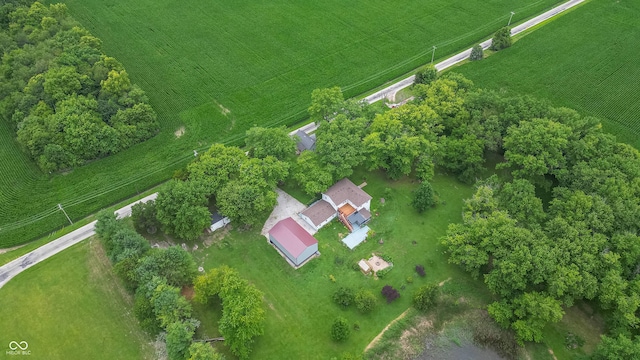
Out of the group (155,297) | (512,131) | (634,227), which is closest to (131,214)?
(155,297)

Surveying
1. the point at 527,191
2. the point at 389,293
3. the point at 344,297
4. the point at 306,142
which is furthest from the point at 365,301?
the point at 306,142

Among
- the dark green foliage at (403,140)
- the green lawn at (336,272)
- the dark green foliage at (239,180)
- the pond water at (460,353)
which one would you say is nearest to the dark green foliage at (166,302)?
the green lawn at (336,272)

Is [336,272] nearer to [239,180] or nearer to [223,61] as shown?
[239,180]

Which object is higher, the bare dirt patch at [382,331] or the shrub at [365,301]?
the shrub at [365,301]

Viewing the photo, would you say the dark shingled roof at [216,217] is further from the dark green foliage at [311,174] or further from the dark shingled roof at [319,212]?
the dark green foliage at [311,174]

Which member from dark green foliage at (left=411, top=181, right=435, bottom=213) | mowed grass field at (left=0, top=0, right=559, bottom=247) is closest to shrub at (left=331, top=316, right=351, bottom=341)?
dark green foliage at (left=411, top=181, right=435, bottom=213)

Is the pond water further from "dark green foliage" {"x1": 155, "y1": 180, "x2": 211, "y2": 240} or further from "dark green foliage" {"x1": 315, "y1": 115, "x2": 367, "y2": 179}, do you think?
"dark green foliage" {"x1": 155, "y1": 180, "x2": 211, "y2": 240}
